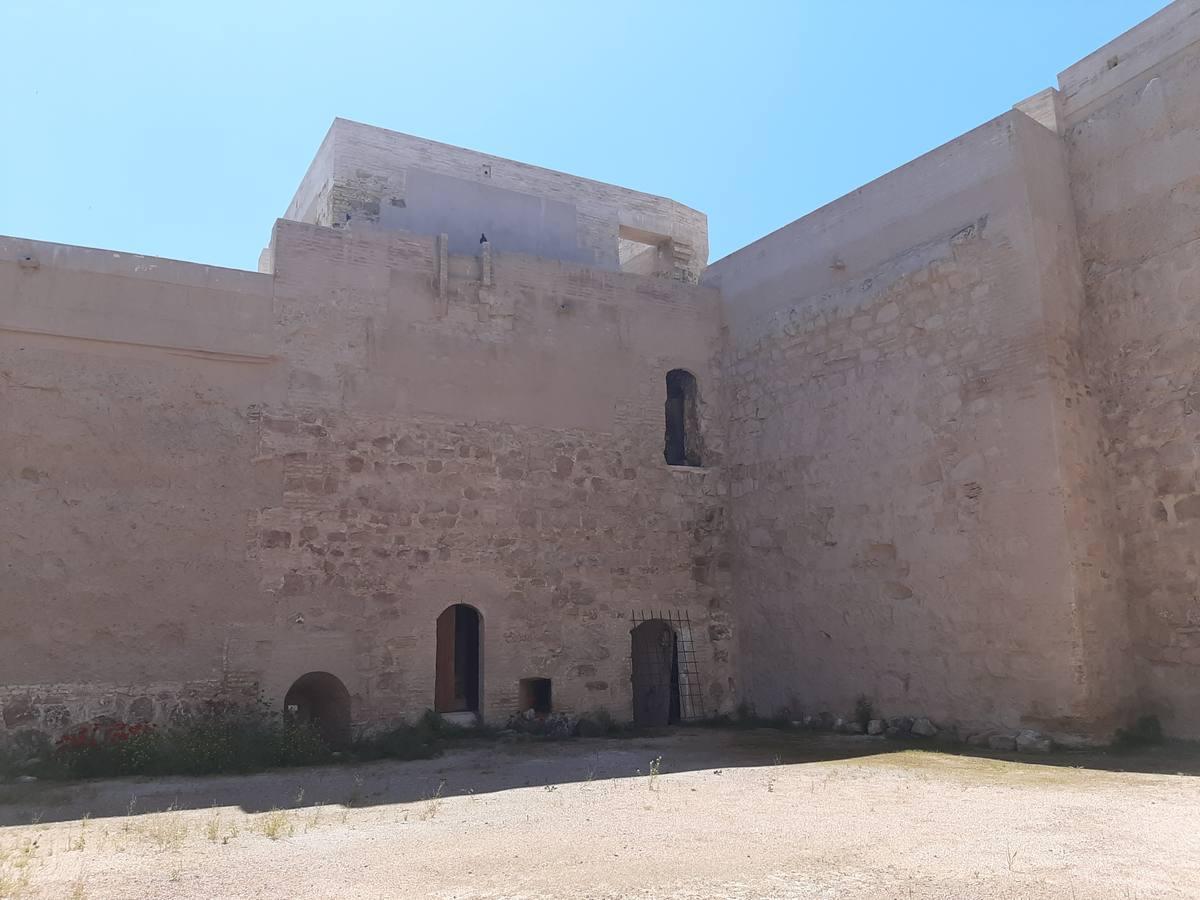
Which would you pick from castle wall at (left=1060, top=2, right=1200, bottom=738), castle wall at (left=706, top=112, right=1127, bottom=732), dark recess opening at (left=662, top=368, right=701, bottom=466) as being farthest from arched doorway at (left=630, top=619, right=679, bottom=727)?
castle wall at (left=1060, top=2, right=1200, bottom=738)

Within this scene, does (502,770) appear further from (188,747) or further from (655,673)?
(655,673)

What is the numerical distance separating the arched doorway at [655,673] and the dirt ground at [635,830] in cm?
356

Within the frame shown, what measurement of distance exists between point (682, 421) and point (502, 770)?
5.81 meters

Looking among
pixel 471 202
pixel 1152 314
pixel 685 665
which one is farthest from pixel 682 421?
pixel 1152 314

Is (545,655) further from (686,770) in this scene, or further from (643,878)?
(643,878)

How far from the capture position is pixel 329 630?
30.6 ft

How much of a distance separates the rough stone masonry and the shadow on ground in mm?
674

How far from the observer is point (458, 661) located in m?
10.9

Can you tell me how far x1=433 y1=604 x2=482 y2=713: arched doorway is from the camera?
403 inches

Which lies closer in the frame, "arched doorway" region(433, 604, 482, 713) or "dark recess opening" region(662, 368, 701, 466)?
"arched doorway" region(433, 604, 482, 713)

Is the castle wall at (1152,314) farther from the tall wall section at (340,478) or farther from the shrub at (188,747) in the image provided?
the shrub at (188,747)

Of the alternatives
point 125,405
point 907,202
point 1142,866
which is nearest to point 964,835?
point 1142,866

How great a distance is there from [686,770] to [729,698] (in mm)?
4118

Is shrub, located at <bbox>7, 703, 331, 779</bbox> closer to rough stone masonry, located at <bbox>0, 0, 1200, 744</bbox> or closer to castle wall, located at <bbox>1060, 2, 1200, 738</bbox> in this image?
rough stone masonry, located at <bbox>0, 0, 1200, 744</bbox>
